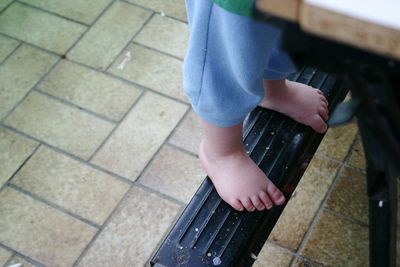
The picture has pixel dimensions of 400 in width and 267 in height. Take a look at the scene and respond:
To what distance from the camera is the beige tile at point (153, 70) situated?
1.62 metres

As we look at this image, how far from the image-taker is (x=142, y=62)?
169cm

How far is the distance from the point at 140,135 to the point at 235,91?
0.63 metres

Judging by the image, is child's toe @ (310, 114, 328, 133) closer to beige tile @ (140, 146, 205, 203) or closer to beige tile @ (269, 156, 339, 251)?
beige tile @ (269, 156, 339, 251)

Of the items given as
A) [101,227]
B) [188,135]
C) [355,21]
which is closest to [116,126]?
[188,135]

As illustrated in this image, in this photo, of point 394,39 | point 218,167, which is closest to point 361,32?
point 394,39

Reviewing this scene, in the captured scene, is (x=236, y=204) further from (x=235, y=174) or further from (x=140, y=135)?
(x=140, y=135)

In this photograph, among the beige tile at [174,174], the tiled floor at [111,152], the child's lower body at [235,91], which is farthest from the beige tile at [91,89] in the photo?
the child's lower body at [235,91]

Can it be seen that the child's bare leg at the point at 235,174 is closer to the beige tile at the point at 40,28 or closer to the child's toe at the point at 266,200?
the child's toe at the point at 266,200

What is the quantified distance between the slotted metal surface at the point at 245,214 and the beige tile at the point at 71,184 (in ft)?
1.15

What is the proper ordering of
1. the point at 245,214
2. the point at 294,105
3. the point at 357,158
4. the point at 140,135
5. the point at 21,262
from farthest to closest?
1. the point at 140,135
2. the point at 357,158
3. the point at 21,262
4. the point at 294,105
5. the point at 245,214

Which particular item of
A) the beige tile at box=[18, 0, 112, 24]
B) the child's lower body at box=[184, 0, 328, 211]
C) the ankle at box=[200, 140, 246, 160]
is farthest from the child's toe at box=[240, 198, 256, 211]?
the beige tile at box=[18, 0, 112, 24]

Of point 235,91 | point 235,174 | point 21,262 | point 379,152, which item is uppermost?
point 379,152

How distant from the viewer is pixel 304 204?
1.35 m

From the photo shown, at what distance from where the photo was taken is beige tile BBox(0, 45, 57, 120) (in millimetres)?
1629
